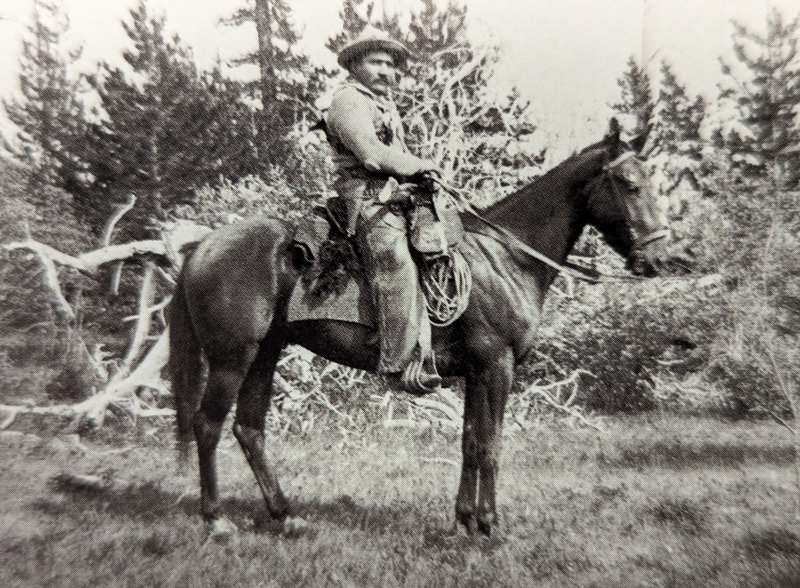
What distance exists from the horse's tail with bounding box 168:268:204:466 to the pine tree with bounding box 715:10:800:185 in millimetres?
3339

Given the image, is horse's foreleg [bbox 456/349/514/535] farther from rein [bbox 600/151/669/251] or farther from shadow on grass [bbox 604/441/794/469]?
rein [bbox 600/151/669/251]

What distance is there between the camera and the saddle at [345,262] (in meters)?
3.25

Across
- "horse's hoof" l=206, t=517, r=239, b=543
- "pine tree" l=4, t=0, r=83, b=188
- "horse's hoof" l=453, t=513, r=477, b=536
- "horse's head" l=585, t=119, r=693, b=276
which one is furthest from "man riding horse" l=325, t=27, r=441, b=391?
"pine tree" l=4, t=0, r=83, b=188

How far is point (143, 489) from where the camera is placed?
3.43 m

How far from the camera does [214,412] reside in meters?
3.33

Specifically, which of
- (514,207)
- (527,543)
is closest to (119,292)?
(514,207)

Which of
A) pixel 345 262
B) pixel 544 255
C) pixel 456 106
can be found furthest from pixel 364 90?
pixel 544 255

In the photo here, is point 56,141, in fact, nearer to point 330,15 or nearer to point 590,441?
point 330,15

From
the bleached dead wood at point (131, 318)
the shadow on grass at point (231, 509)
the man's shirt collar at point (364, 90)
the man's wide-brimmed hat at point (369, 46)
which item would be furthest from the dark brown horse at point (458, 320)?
the man's wide-brimmed hat at point (369, 46)

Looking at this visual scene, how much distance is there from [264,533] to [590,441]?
192 centimetres

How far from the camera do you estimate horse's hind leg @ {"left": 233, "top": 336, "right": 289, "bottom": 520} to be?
3.33m

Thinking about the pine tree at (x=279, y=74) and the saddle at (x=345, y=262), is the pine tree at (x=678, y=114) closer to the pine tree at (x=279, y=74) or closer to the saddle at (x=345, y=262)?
the saddle at (x=345, y=262)

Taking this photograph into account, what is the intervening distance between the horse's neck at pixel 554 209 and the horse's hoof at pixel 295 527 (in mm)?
2069

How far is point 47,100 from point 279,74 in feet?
5.10
